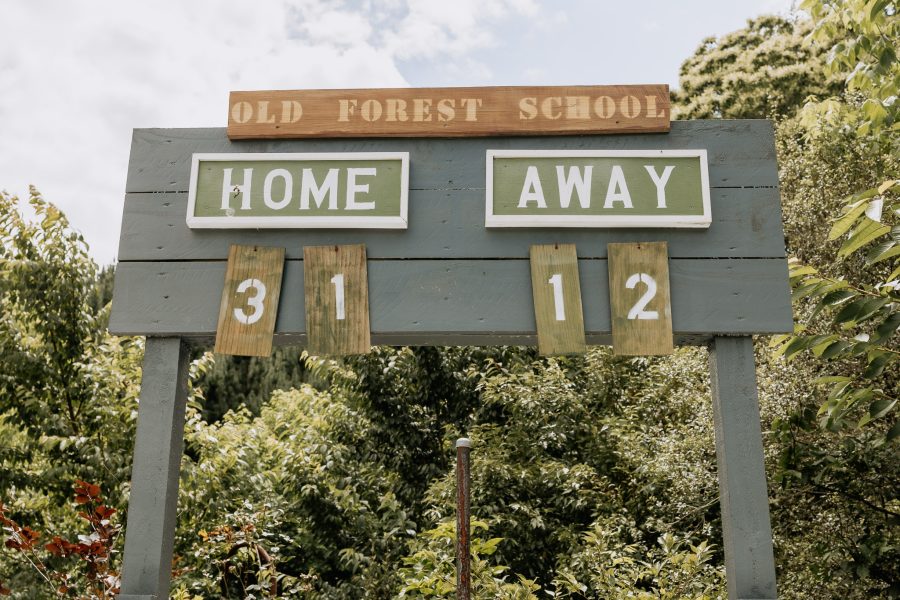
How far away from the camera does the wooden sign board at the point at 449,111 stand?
114 inches

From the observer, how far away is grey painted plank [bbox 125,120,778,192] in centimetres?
286

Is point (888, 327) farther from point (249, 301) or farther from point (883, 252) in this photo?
point (249, 301)

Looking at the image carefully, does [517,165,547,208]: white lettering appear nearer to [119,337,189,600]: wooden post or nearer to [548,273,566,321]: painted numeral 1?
[548,273,566,321]: painted numeral 1

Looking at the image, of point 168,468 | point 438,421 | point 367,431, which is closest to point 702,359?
point 438,421

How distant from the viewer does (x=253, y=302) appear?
2.78 meters

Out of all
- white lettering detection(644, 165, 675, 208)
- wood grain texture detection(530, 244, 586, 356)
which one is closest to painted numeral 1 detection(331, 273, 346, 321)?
wood grain texture detection(530, 244, 586, 356)

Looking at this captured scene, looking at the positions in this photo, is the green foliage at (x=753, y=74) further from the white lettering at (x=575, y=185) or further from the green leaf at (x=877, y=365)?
the white lettering at (x=575, y=185)

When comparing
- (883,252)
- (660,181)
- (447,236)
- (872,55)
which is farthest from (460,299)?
(872,55)

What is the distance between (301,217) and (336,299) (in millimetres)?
344

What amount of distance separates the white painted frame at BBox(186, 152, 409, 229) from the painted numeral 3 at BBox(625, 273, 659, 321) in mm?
838

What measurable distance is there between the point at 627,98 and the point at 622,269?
2.18 ft

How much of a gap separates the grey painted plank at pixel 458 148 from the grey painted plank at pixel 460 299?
330mm

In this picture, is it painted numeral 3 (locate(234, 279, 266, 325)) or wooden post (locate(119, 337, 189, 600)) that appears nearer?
wooden post (locate(119, 337, 189, 600))

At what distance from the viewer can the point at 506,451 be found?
21.4 ft
